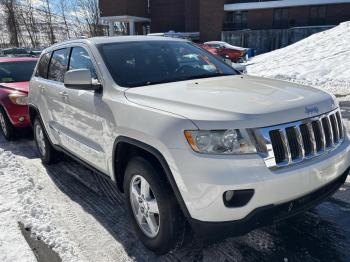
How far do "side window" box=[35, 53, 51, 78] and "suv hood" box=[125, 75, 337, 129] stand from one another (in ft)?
7.90

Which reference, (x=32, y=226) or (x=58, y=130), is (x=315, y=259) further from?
(x=58, y=130)

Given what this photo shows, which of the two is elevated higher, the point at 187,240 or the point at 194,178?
the point at 194,178

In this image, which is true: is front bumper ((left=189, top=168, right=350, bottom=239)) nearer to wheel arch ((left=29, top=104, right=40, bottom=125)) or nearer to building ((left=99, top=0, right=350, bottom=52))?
wheel arch ((left=29, top=104, right=40, bottom=125))

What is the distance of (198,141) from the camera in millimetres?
2465

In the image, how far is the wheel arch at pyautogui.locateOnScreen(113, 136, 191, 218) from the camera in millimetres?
2592

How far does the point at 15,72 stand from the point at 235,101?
6576 millimetres

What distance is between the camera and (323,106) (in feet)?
9.50

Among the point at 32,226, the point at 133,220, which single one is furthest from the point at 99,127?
the point at 32,226

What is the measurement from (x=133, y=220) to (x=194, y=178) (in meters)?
1.09

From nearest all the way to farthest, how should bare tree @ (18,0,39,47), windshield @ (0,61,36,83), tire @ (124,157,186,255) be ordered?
tire @ (124,157,186,255), windshield @ (0,61,36,83), bare tree @ (18,0,39,47)

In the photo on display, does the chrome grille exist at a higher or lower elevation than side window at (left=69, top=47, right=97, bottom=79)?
lower

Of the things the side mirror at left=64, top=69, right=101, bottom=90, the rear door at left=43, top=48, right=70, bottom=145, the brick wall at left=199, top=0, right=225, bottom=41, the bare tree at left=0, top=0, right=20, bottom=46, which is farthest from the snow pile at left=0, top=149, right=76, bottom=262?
the bare tree at left=0, top=0, right=20, bottom=46

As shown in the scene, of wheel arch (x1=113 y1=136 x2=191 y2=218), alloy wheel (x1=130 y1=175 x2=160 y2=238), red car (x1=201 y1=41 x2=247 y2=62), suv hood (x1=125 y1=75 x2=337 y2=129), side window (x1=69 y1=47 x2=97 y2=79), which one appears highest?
side window (x1=69 y1=47 x2=97 y2=79)

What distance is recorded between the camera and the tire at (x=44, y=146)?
531 centimetres
